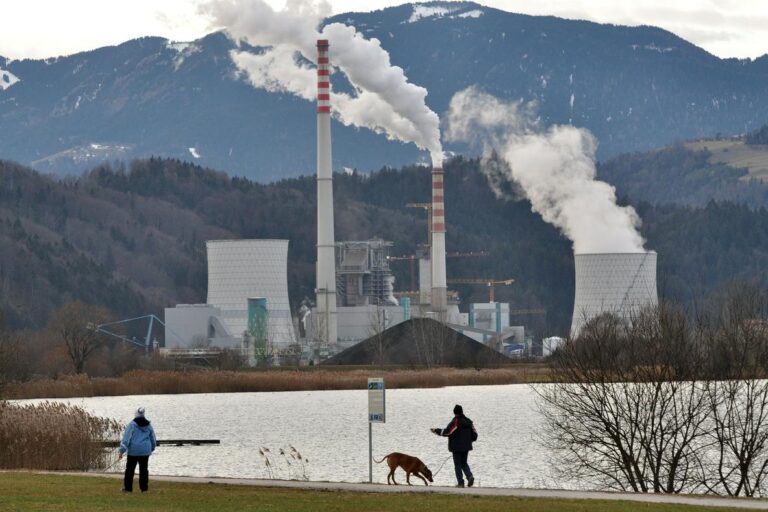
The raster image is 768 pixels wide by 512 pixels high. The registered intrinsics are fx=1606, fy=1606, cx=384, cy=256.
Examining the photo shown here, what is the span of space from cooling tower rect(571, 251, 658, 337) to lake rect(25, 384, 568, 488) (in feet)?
23.0

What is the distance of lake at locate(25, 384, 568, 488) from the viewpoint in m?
34.7

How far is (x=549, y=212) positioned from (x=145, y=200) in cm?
8731

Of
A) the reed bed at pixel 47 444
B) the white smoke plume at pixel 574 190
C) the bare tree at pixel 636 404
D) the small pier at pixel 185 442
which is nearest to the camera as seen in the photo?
the bare tree at pixel 636 404

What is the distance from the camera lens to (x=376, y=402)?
2628 cm

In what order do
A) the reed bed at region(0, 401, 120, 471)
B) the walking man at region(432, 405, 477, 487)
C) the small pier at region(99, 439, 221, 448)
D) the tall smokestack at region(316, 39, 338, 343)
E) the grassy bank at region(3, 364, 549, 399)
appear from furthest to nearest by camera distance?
the tall smokestack at region(316, 39, 338, 343), the grassy bank at region(3, 364, 549, 399), the small pier at region(99, 439, 221, 448), the reed bed at region(0, 401, 120, 471), the walking man at region(432, 405, 477, 487)

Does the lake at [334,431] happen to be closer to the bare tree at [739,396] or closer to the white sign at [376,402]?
the bare tree at [739,396]

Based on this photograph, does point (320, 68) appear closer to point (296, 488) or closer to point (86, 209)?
point (296, 488)

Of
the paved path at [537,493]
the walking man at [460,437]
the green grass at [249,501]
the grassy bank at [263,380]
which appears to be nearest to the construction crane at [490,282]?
the grassy bank at [263,380]

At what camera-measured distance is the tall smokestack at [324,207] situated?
307ft

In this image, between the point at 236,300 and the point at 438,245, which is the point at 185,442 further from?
the point at 438,245

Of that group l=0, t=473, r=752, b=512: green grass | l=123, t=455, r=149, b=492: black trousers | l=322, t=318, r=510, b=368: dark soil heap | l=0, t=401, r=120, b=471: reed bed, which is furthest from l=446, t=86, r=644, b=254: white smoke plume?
l=123, t=455, r=149, b=492: black trousers

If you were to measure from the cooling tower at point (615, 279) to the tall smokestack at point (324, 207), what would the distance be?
1732 centimetres

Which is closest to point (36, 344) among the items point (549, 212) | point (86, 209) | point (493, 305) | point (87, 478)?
point (549, 212)

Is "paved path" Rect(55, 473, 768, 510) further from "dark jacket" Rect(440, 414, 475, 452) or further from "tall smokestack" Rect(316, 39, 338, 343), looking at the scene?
"tall smokestack" Rect(316, 39, 338, 343)
